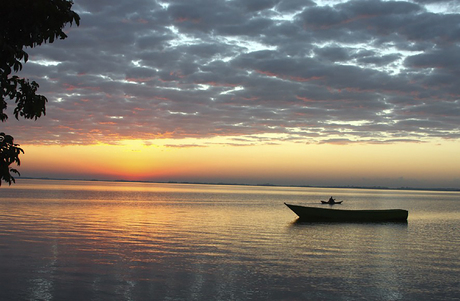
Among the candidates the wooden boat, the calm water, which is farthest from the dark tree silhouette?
the wooden boat

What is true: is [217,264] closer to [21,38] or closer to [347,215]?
[21,38]

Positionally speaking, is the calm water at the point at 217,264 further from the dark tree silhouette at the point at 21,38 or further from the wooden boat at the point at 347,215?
the wooden boat at the point at 347,215

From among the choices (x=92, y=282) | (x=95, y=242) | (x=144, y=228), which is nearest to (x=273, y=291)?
(x=92, y=282)

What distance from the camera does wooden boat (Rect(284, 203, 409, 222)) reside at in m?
60.2

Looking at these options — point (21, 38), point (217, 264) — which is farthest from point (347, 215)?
point (21, 38)

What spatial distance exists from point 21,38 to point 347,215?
56377mm

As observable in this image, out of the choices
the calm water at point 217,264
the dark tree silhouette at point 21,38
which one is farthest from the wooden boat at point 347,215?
the dark tree silhouette at point 21,38

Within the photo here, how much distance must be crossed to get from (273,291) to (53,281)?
10139 millimetres

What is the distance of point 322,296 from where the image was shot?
18797 mm

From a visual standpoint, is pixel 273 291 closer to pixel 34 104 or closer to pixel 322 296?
pixel 322 296

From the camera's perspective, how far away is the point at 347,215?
6050 cm

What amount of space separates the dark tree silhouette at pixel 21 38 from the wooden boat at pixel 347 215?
2110 inches

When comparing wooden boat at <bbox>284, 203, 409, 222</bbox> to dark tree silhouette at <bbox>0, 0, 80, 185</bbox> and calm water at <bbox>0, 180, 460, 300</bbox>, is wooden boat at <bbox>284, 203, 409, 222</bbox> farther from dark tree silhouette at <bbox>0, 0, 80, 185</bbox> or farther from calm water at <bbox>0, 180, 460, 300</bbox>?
dark tree silhouette at <bbox>0, 0, 80, 185</bbox>

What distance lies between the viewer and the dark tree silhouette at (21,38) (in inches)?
344
